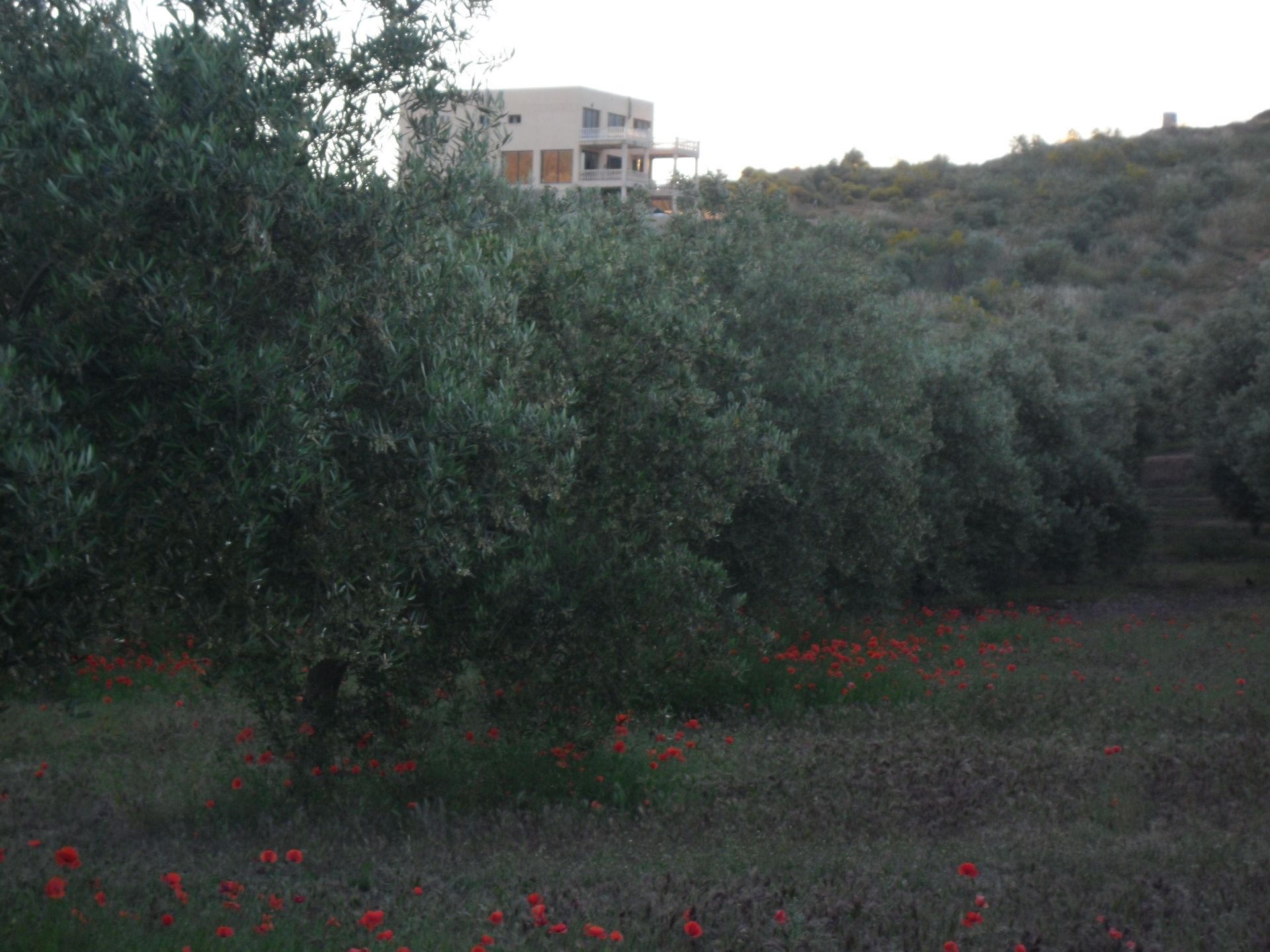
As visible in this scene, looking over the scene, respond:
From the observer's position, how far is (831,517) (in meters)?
12.8

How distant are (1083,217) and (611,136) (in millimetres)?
27555

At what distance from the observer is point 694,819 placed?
7.54 meters

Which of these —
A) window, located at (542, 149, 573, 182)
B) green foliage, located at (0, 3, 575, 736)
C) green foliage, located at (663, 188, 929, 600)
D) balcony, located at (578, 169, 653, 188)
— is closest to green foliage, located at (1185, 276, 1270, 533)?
green foliage, located at (663, 188, 929, 600)

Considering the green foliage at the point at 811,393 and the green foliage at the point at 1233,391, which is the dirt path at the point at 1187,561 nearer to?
the green foliage at the point at 1233,391

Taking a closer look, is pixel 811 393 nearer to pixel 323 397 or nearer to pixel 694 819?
pixel 694 819

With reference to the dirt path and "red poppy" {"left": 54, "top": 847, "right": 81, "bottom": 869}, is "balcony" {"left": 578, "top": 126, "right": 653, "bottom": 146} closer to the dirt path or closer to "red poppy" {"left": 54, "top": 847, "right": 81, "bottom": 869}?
the dirt path

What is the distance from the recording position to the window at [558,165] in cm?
4791

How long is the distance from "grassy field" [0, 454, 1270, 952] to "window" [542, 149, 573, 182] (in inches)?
1497

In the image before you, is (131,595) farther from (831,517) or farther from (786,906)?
(831,517)

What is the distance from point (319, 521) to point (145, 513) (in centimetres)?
82

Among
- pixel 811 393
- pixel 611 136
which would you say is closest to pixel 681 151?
pixel 611 136

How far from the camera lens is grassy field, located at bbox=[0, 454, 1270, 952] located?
17.7 ft

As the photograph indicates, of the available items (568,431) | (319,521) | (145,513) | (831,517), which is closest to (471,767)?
(568,431)

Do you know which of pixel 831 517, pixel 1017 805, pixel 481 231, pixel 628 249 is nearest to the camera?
pixel 481 231
